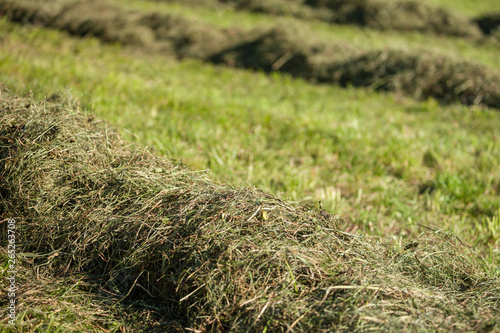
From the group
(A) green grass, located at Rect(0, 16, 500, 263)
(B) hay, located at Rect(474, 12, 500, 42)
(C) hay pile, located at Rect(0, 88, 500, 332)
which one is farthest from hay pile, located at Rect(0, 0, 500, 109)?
(B) hay, located at Rect(474, 12, 500, 42)

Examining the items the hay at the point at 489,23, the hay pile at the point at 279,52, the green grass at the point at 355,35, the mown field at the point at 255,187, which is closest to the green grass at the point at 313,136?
the mown field at the point at 255,187

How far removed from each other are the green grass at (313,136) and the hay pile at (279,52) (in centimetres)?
49

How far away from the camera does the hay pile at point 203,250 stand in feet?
5.04

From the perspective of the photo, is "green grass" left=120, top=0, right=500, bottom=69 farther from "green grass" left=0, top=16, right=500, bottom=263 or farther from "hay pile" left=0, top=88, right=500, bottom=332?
"hay pile" left=0, top=88, right=500, bottom=332

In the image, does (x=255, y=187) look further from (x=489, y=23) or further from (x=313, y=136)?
(x=489, y=23)

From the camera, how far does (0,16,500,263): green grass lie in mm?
3127

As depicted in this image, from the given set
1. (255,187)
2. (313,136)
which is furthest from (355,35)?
(255,187)

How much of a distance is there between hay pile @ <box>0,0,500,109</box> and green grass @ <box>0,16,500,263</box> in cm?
49

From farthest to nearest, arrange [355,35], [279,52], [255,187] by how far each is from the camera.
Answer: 1. [355,35]
2. [279,52]
3. [255,187]

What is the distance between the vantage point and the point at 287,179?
129 inches

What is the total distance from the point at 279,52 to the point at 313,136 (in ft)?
11.4

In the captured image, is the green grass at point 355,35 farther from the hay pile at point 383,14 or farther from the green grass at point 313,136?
the green grass at point 313,136

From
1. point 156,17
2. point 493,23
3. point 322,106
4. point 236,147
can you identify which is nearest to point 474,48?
point 493,23

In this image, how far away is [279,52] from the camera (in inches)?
285
